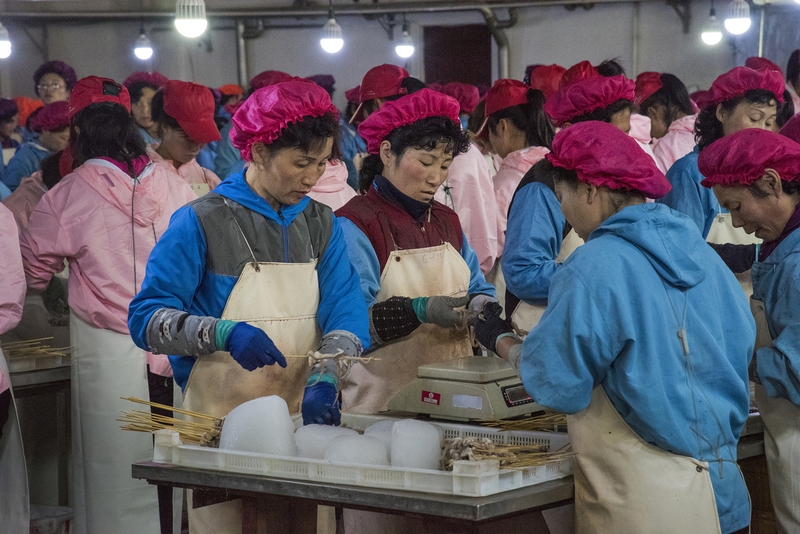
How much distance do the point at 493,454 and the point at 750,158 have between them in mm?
1227

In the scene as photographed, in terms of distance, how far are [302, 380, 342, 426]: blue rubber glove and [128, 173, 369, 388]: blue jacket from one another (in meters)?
0.25

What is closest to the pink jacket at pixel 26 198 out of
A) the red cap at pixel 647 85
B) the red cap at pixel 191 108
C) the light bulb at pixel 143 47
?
the red cap at pixel 191 108

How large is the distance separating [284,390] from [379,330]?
478 mm

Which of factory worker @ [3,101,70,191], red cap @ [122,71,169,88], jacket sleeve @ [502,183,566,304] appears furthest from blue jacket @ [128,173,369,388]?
red cap @ [122,71,169,88]

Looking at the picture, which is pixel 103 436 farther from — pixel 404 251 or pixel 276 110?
pixel 276 110

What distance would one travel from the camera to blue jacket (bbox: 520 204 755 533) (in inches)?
88.7

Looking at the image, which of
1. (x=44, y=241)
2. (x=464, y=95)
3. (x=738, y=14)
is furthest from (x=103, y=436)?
(x=738, y=14)

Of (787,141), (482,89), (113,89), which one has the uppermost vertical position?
(482,89)

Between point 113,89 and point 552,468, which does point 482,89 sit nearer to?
point 113,89

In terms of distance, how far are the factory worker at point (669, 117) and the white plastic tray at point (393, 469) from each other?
415 cm

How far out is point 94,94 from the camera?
163 inches

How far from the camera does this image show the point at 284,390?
2941 millimetres

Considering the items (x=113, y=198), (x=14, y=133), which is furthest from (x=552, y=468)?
(x=14, y=133)

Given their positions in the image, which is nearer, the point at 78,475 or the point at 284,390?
the point at 284,390
